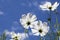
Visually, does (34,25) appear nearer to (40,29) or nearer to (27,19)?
(40,29)

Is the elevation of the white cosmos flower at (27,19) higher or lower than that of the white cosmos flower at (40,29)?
higher

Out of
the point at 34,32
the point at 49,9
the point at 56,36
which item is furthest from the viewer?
the point at 49,9

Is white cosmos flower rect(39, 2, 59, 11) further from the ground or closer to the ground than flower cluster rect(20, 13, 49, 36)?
further from the ground

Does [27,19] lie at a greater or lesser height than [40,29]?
greater

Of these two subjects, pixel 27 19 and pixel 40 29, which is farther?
pixel 27 19

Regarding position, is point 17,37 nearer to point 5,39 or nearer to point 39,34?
point 5,39

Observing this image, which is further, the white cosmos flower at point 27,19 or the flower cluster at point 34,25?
the white cosmos flower at point 27,19

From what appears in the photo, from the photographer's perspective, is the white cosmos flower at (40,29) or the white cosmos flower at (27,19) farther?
the white cosmos flower at (27,19)

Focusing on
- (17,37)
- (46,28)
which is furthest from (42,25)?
(17,37)
